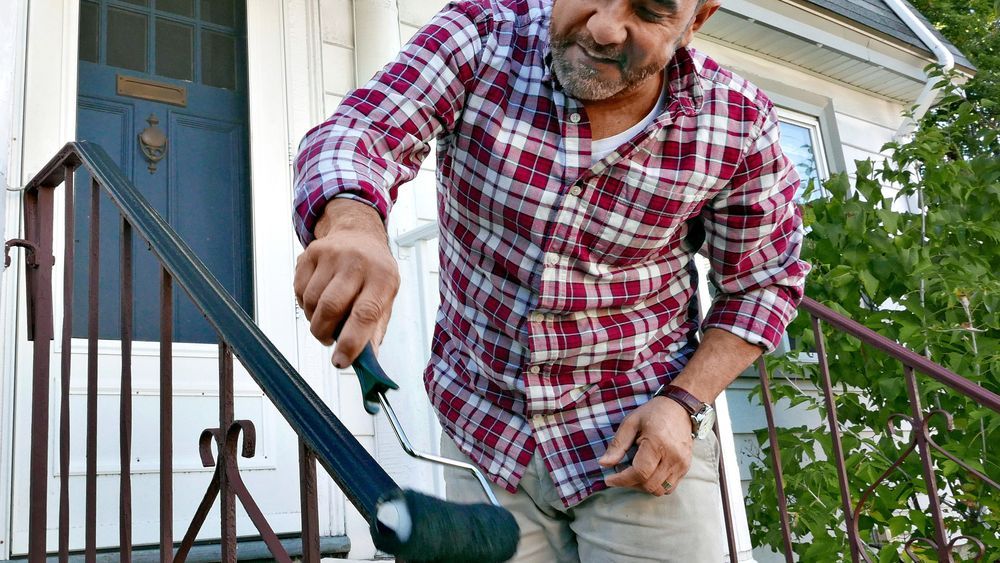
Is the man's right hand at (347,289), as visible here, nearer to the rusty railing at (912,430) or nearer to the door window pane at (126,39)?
the rusty railing at (912,430)

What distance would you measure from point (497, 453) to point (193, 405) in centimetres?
205

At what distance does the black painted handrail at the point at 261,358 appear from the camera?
1184 millimetres

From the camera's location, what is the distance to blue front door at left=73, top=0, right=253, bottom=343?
3.43 meters

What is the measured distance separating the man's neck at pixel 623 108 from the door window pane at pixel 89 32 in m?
2.64

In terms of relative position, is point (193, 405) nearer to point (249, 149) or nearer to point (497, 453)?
point (249, 149)

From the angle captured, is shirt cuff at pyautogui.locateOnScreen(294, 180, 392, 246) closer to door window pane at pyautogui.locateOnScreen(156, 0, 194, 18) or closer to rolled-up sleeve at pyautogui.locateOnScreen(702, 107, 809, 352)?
rolled-up sleeve at pyautogui.locateOnScreen(702, 107, 809, 352)

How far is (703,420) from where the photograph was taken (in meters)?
1.70

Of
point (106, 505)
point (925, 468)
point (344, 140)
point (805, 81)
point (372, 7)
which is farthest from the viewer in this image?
point (805, 81)

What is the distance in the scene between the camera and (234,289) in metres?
3.62

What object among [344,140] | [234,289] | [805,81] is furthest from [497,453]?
[805,81]

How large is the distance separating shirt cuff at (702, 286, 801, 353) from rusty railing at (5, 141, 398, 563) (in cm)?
83

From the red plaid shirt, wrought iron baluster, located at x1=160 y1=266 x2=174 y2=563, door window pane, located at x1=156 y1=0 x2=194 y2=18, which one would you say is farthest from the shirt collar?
door window pane, located at x1=156 y1=0 x2=194 y2=18

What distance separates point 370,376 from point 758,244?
1.05 m

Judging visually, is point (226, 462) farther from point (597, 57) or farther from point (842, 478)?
point (842, 478)
